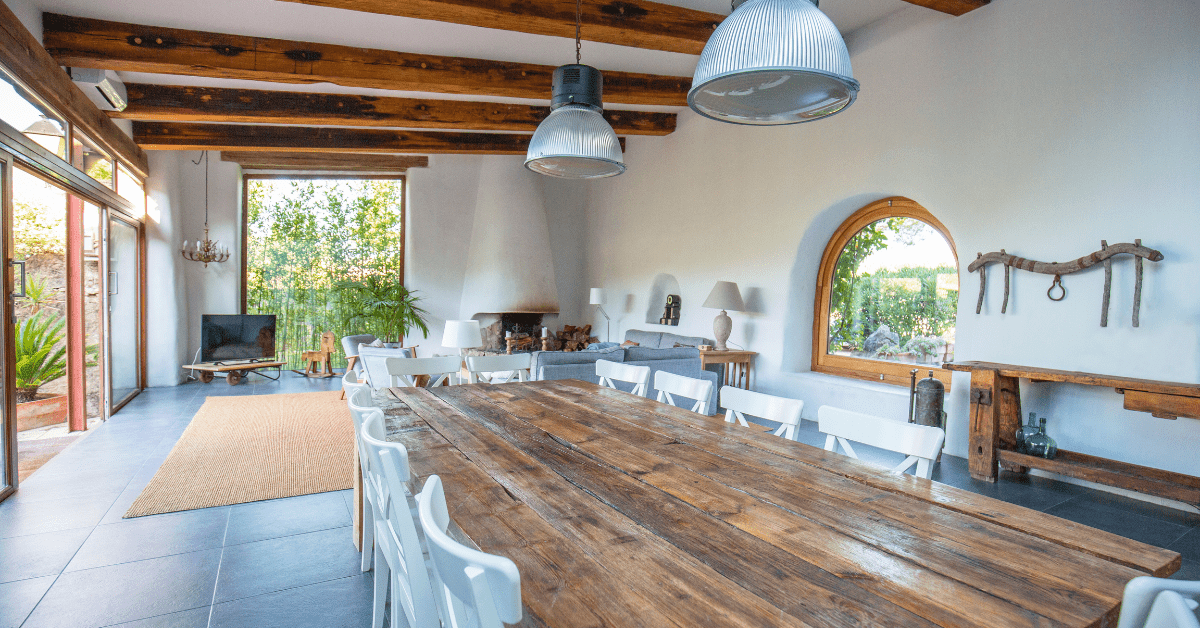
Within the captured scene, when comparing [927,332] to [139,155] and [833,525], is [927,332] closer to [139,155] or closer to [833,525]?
[833,525]

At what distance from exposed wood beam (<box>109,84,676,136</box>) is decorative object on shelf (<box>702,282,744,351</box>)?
8.18 feet

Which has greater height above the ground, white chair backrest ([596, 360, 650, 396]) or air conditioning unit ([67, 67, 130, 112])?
air conditioning unit ([67, 67, 130, 112])

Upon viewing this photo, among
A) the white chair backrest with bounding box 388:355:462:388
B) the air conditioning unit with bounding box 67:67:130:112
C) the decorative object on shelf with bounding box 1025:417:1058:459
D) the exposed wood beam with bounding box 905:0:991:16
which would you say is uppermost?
the exposed wood beam with bounding box 905:0:991:16

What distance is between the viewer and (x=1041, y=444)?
350 centimetres

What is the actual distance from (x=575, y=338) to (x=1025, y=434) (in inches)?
225

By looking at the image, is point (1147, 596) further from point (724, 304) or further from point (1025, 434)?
point (724, 304)

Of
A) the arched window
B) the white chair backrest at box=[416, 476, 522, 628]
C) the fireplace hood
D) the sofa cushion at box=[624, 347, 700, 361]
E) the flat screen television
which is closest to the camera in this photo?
the white chair backrest at box=[416, 476, 522, 628]

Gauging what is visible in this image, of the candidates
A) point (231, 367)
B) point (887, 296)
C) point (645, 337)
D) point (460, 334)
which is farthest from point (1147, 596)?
point (231, 367)

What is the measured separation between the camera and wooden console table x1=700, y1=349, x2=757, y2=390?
5.56 m

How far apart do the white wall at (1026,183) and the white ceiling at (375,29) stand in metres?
0.79

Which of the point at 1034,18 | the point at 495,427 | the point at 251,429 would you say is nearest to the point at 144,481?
the point at 251,429

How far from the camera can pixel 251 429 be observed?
183 inches

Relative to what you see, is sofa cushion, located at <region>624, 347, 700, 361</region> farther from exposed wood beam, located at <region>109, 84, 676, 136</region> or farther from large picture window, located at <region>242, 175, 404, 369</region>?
large picture window, located at <region>242, 175, 404, 369</region>

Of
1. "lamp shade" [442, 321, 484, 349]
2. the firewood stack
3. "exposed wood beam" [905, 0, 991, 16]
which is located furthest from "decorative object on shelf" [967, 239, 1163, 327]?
the firewood stack
